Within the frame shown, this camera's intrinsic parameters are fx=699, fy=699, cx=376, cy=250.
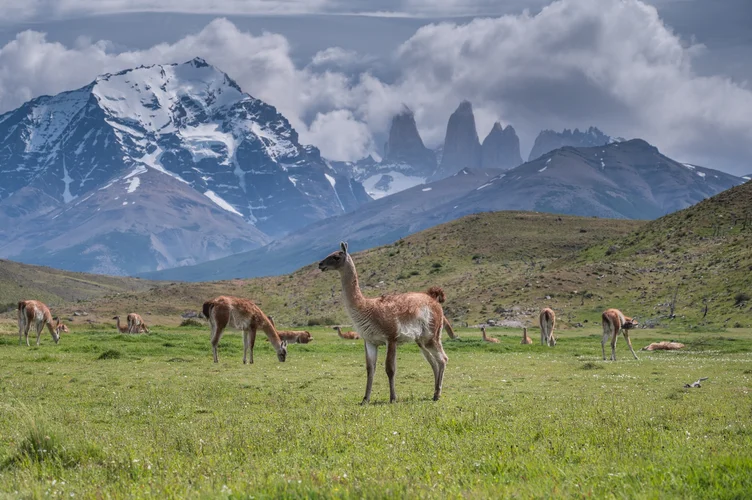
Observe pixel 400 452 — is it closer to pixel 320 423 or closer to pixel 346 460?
pixel 346 460

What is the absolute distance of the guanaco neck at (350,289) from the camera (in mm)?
17188

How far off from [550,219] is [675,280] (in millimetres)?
71656

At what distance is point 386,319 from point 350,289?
1.19 m

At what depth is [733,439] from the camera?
1111 centimetres

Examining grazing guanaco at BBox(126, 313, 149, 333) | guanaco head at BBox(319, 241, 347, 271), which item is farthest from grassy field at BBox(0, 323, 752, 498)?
grazing guanaco at BBox(126, 313, 149, 333)

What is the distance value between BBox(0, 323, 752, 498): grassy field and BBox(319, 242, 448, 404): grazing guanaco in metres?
1.01

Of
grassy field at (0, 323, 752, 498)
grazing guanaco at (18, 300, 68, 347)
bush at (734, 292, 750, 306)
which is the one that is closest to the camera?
grassy field at (0, 323, 752, 498)

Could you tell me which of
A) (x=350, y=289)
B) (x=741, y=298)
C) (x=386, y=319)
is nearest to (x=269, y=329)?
(x=350, y=289)

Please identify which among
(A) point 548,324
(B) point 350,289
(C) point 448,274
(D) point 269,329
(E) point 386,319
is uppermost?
(C) point 448,274

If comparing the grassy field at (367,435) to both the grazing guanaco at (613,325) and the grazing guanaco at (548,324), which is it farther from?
the grazing guanaco at (548,324)

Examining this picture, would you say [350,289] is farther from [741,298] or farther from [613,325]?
[741,298]

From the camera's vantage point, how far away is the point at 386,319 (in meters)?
17.1

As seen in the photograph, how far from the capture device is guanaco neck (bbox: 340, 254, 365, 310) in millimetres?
17188

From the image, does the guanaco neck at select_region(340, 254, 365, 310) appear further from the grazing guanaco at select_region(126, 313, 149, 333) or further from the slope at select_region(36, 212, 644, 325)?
the slope at select_region(36, 212, 644, 325)
